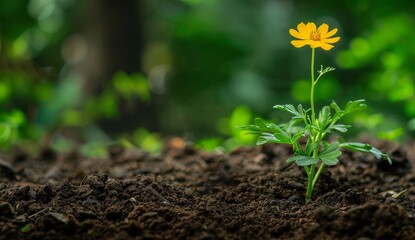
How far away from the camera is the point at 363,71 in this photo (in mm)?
6016

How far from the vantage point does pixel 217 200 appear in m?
1.89

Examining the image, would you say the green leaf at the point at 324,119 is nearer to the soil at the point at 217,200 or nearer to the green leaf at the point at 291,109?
the green leaf at the point at 291,109

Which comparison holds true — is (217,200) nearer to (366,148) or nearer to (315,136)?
(315,136)

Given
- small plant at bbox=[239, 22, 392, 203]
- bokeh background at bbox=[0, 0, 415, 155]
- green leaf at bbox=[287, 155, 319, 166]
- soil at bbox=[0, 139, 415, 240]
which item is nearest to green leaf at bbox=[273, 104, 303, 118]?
small plant at bbox=[239, 22, 392, 203]

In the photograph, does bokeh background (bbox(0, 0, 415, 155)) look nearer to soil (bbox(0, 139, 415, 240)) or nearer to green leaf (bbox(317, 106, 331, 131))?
soil (bbox(0, 139, 415, 240))

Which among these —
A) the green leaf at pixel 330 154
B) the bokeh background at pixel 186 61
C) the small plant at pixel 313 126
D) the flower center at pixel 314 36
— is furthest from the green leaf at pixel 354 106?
the bokeh background at pixel 186 61

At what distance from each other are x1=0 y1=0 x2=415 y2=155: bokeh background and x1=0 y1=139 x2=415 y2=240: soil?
2.09 metres

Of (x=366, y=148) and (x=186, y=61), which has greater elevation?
(x=186, y=61)

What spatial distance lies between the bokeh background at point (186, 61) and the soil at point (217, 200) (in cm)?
209

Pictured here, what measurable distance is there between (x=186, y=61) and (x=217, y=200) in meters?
4.38

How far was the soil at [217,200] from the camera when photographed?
150 centimetres

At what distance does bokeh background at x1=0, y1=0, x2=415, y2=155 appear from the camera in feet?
16.3

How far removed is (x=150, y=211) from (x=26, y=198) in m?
0.41

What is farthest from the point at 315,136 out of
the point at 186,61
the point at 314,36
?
the point at 186,61
